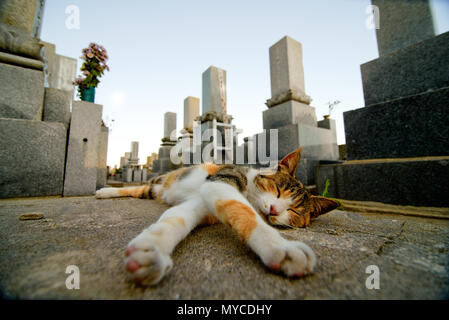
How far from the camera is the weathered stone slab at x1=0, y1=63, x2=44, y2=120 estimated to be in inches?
104

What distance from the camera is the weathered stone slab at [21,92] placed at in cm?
264

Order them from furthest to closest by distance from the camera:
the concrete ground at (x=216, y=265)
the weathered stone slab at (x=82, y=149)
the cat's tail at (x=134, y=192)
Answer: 1. the weathered stone slab at (x=82, y=149)
2. the cat's tail at (x=134, y=192)
3. the concrete ground at (x=216, y=265)

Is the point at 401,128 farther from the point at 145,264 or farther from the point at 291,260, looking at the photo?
the point at 145,264

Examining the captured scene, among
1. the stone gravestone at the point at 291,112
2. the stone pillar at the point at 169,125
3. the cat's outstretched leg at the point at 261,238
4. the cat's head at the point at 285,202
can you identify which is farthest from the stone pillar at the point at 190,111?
the cat's outstretched leg at the point at 261,238

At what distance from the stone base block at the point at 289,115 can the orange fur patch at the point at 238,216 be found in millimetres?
3436

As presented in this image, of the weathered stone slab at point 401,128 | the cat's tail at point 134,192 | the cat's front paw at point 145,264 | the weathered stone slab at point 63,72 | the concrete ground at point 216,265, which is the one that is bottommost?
the concrete ground at point 216,265

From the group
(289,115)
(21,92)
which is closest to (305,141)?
(289,115)

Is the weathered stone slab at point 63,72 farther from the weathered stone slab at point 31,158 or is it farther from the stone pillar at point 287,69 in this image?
the stone pillar at point 287,69

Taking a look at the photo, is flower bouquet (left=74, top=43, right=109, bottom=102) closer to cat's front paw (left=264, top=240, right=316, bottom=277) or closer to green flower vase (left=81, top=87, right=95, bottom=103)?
green flower vase (left=81, top=87, right=95, bottom=103)

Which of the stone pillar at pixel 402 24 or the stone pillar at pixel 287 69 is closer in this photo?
the stone pillar at pixel 402 24

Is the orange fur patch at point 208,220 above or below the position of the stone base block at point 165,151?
below

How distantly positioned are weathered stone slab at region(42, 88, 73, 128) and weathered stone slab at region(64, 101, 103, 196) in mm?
244

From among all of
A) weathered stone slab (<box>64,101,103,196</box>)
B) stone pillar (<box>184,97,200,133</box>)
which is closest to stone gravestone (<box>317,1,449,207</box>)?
weathered stone slab (<box>64,101,103,196</box>)

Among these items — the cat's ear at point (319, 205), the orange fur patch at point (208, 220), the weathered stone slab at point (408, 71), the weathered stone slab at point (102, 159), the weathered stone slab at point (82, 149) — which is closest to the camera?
the orange fur patch at point (208, 220)
